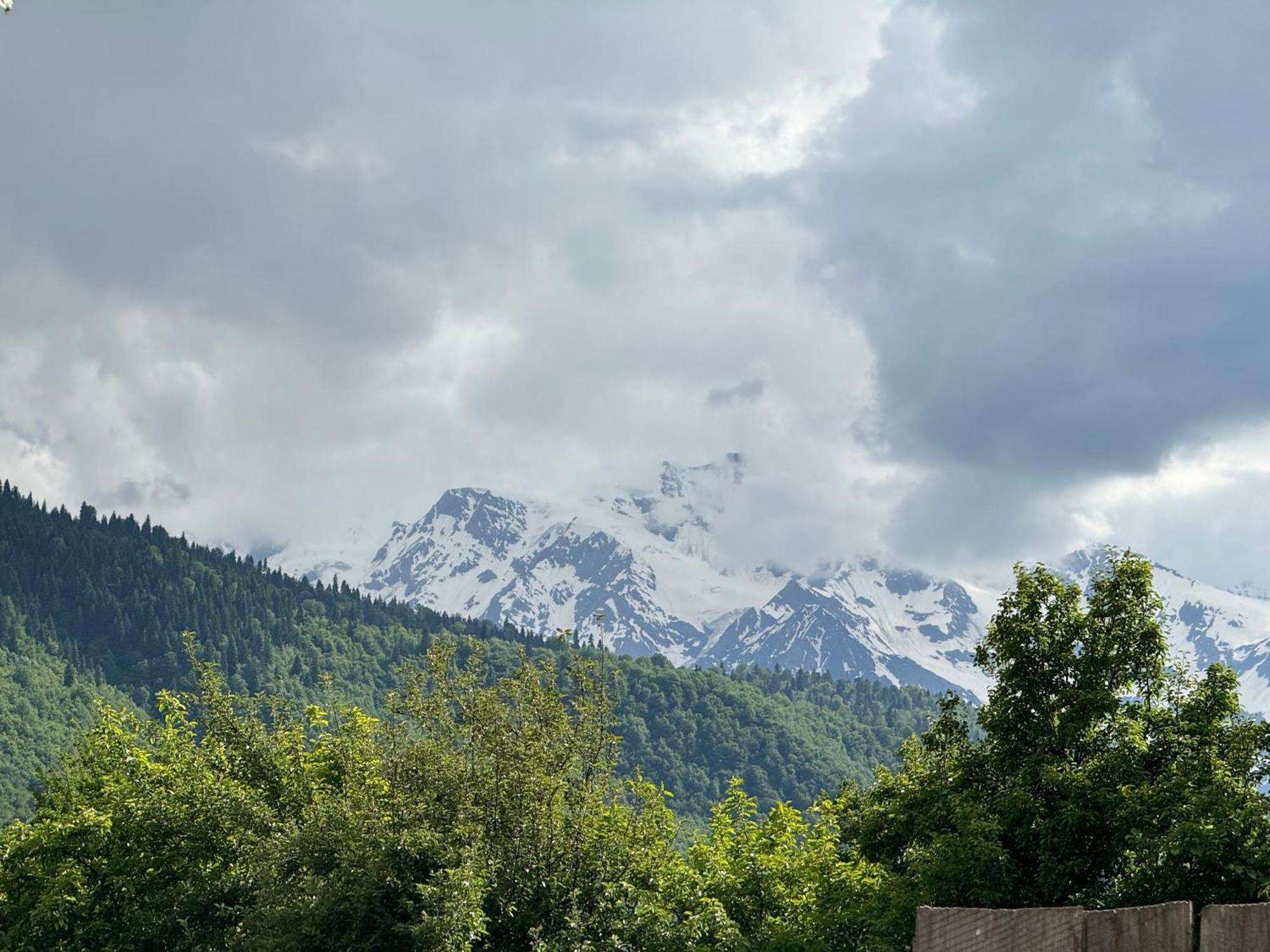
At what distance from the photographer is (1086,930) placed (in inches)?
181

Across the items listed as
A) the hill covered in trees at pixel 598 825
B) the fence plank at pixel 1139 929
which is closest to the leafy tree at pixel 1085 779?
the hill covered in trees at pixel 598 825

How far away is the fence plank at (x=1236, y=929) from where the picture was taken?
4508 millimetres

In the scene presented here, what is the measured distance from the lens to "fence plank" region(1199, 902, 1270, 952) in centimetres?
451

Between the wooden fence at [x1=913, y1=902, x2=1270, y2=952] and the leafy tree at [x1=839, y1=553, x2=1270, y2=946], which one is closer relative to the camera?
the wooden fence at [x1=913, y1=902, x2=1270, y2=952]

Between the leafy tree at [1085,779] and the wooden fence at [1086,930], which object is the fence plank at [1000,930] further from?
the leafy tree at [1085,779]

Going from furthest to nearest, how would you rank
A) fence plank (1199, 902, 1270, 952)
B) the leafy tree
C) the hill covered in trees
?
the hill covered in trees → the leafy tree → fence plank (1199, 902, 1270, 952)

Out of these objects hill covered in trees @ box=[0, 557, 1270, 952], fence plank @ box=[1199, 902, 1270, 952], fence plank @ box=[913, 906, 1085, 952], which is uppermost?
hill covered in trees @ box=[0, 557, 1270, 952]

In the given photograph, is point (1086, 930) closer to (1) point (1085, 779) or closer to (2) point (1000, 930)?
(2) point (1000, 930)

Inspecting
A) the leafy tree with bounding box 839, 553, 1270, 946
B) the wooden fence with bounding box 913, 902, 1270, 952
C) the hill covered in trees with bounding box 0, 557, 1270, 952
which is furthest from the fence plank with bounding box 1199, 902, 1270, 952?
the hill covered in trees with bounding box 0, 557, 1270, 952

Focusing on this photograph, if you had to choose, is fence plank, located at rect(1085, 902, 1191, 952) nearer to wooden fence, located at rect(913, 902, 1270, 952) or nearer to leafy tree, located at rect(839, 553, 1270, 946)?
wooden fence, located at rect(913, 902, 1270, 952)

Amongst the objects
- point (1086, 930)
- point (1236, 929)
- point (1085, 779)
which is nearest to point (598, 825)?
point (1085, 779)

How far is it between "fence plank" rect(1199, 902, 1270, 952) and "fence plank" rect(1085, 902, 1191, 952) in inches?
3.8

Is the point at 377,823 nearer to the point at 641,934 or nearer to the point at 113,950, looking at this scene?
the point at 641,934

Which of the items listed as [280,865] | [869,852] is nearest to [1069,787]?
[869,852]
